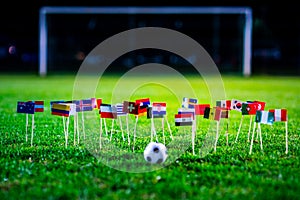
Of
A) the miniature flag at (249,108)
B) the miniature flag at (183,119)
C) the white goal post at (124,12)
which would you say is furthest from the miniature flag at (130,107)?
the white goal post at (124,12)

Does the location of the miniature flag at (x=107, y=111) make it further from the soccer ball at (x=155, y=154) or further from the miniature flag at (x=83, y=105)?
the soccer ball at (x=155, y=154)

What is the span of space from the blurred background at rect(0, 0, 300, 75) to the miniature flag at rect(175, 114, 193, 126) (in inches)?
1420

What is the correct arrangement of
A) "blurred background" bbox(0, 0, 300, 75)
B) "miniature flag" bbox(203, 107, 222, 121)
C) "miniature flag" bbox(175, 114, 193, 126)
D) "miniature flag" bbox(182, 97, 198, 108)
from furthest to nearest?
"blurred background" bbox(0, 0, 300, 75), "miniature flag" bbox(182, 97, 198, 108), "miniature flag" bbox(203, 107, 222, 121), "miniature flag" bbox(175, 114, 193, 126)

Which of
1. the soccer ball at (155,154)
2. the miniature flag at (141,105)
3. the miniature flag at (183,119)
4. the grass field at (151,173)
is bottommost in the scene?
the grass field at (151,173)

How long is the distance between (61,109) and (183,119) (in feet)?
7.01

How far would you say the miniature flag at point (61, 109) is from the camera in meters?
8.49

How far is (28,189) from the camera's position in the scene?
6355 millimetres

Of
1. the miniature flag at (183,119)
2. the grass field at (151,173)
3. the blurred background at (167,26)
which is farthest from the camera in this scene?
the blurred background at (167,26)

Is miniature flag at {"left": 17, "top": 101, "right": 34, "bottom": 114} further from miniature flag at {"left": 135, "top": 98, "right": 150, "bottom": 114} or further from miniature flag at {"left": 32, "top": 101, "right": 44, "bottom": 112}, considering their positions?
miniature flag at {"left": 135, "top": 98, "right": 150, "bottom": 114}

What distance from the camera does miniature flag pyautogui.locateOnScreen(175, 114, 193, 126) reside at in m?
7.88

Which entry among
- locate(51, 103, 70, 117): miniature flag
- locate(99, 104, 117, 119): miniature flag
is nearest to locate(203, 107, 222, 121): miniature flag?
locate(99, 104, 117, 119): miniature flag

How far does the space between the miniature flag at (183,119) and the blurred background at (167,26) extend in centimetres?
3608

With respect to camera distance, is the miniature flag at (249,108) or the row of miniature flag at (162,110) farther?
the miniature flag at (249,108)

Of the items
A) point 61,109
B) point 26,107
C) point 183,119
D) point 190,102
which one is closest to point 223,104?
point 190,102
